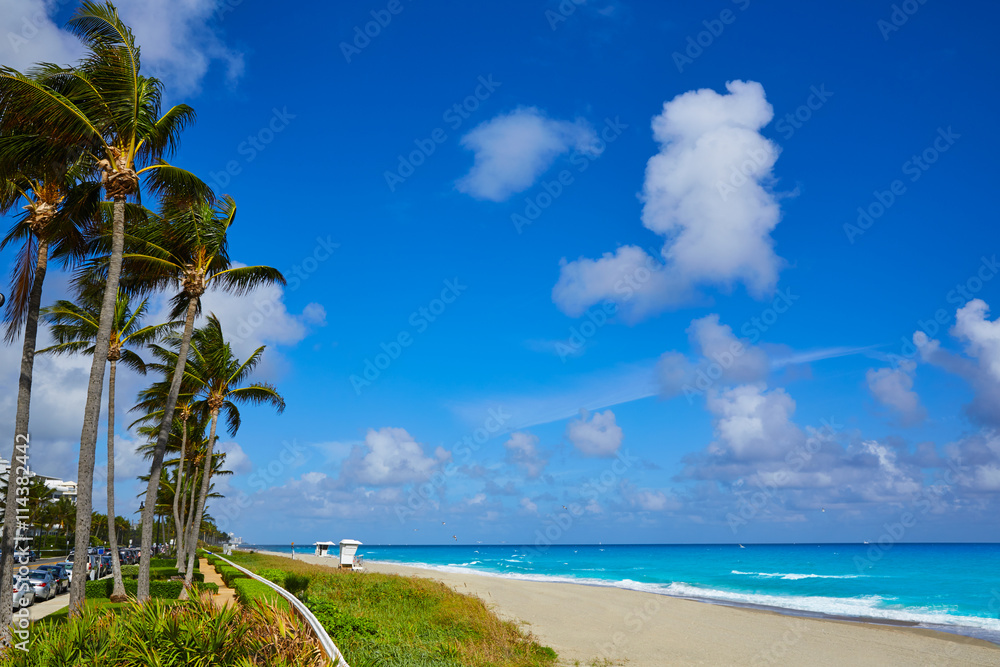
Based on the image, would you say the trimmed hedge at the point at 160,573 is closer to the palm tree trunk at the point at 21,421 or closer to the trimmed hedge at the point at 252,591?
the trimmed hedge at the point at 252,591

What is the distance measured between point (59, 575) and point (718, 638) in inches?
1123

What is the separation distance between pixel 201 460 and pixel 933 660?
1616 inches

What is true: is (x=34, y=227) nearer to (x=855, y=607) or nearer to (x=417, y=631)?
(x=417, y=631)

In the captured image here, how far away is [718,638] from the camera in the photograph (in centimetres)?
2317

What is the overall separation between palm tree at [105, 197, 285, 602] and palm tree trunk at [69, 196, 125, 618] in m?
4.00

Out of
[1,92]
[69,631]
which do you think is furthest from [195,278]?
[69,631]

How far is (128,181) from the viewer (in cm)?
1307

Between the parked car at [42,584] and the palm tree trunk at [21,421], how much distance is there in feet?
49.3

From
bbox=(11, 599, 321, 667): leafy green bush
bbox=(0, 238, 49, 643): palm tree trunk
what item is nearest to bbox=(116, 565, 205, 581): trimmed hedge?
bbox=(0, 238, 49, 643): palm tree trunk

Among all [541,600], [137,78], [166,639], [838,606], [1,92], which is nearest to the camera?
[166,639]

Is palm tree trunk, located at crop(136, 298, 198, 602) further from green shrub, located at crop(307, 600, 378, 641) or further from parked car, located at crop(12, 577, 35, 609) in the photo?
green shrub, located at crop(307, 600, 378, 641)

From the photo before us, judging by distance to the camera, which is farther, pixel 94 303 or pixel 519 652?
pixel 94 303

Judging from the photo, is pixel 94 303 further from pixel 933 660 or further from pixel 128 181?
pixel 933 660

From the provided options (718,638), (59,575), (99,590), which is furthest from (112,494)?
(718,638)
